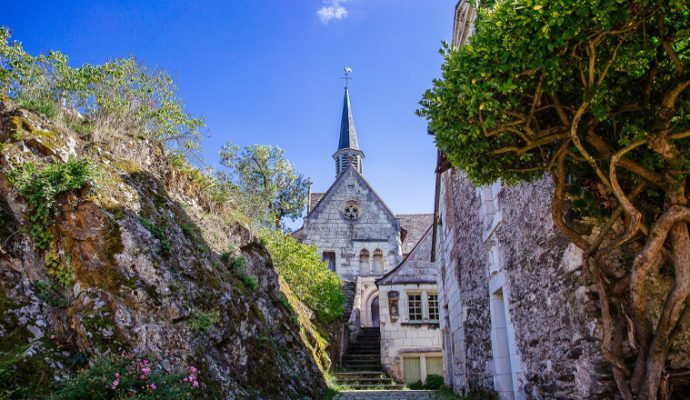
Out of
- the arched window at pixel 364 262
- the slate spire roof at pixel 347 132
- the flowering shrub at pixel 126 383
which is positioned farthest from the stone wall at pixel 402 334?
the slate spire roof at pixel 347 132

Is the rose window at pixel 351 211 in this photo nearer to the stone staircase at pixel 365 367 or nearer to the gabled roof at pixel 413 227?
the gabled roof at pixel 413 227

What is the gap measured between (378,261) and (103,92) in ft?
69.8

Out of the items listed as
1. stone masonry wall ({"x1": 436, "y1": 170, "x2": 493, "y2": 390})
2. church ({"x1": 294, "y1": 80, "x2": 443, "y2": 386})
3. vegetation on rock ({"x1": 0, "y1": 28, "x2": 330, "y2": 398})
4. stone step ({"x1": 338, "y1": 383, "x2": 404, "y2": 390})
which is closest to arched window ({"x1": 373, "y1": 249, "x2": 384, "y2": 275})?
church ({"x1": 294, "y1": 80, "x2": 443, "y2": 386})

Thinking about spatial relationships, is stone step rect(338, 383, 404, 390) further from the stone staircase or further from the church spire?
the church spire

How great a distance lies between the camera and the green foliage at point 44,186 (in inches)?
213

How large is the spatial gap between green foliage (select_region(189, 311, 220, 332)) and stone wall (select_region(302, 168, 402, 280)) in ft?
69.3

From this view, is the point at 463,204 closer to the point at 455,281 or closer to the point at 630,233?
the point at 455,281

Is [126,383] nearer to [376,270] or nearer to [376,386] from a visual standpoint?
[376,386]

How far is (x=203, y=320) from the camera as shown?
574 centimetres

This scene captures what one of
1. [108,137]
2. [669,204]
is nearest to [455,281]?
[669,204]

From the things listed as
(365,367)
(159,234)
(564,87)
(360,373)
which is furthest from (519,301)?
(365,367)

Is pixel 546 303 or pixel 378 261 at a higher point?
pixel 378 261

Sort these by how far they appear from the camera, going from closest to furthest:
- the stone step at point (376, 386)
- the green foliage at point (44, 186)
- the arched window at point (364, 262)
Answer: the green foliage at point (44, 186) < the stone step at point (376, 386) < the arched window at point (364, 262)

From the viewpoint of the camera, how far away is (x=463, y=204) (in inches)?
393
